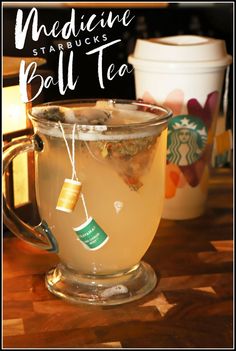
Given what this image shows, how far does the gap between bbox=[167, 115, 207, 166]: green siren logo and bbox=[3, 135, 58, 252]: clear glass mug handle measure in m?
0.24

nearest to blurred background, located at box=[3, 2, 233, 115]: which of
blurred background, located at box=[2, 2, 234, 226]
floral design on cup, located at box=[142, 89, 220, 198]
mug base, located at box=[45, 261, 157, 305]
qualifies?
blurred background, located at box=[2, 2, 234, 226]

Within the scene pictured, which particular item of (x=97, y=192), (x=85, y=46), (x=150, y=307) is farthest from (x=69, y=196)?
(x=85, y=46)

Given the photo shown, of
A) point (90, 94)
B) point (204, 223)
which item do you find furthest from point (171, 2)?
point (204, 223)

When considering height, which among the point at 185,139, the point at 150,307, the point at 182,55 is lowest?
the point at 150,307

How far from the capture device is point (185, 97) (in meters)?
0.75

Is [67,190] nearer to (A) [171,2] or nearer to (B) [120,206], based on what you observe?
(B) [120,206]

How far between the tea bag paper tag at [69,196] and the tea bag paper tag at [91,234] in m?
0.02

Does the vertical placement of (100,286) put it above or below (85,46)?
below

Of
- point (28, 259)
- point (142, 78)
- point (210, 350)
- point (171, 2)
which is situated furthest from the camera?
point (171, 2)

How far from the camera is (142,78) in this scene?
767mm

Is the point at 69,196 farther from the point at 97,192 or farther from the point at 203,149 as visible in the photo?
the point at 203,149

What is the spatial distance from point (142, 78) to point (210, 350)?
0.38m

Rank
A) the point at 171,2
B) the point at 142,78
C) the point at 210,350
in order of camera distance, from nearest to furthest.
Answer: the point at 210,350 → the point at 142,78 → the point at 171,2

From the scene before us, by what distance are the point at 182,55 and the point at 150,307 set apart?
331mm
